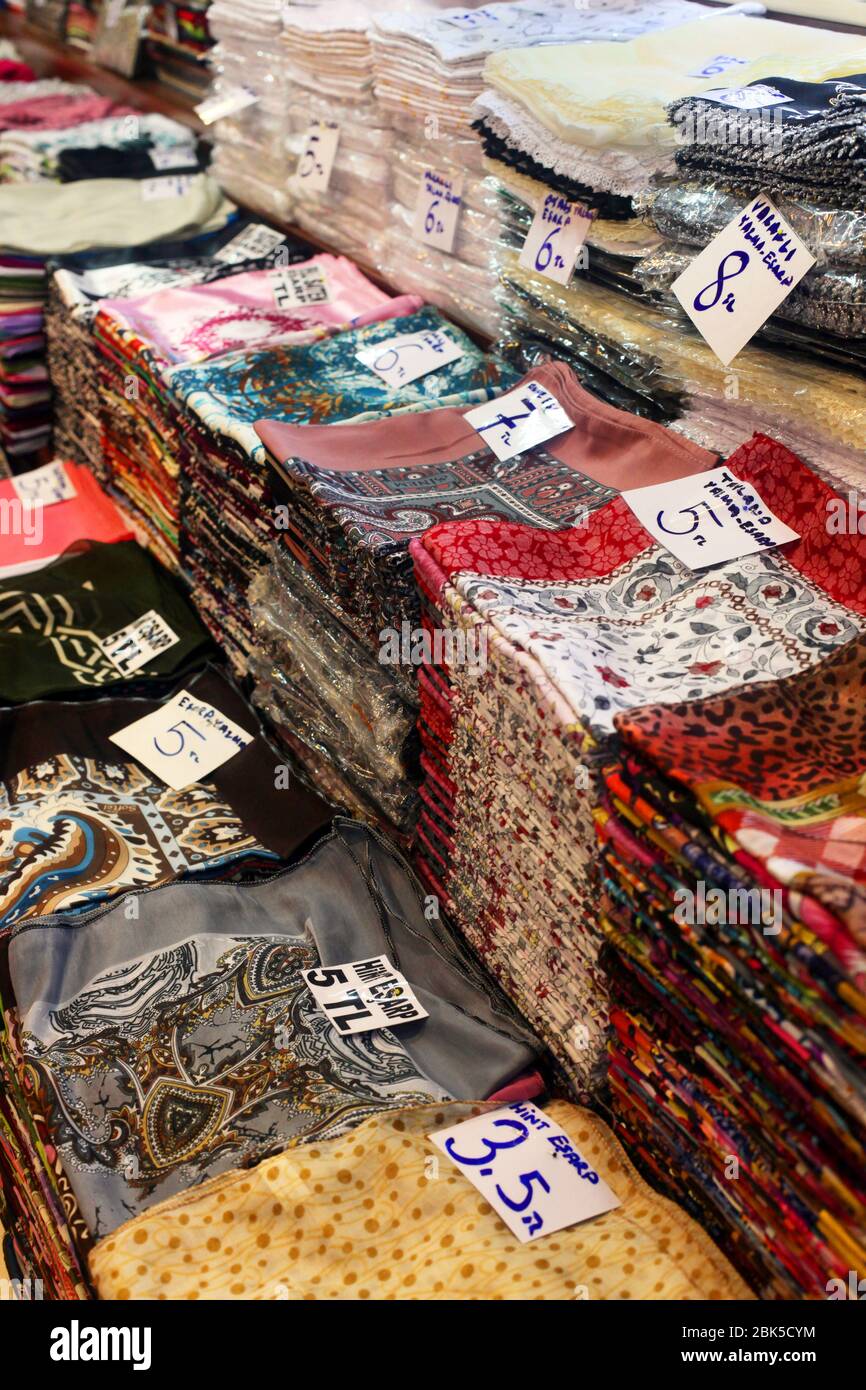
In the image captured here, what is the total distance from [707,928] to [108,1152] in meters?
0.75

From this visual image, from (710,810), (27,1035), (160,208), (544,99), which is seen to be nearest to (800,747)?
(710,810)

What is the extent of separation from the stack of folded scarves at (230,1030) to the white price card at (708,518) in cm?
61

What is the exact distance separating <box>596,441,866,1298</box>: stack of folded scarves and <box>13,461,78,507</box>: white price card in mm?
1918

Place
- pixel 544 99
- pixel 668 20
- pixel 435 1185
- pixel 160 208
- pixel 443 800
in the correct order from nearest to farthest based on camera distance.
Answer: pixel 435 1185 → pixel 443 800 → pixel 544 99 → pixel 668 20 → pixel 160 208

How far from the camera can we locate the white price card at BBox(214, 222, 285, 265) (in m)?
3.00

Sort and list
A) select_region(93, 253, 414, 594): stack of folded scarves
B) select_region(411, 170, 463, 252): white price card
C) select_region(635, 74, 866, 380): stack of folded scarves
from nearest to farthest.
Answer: select_region(635, 74, 866, 380): stack of folded scarves < select_region(93, 253, 414, 594): stack of folded scarves < select_region(411, 170, 463, 252): white price card

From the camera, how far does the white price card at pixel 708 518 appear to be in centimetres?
149

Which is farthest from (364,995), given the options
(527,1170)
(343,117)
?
(343,117)

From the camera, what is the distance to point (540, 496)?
1.75m

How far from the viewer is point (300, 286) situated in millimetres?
2703

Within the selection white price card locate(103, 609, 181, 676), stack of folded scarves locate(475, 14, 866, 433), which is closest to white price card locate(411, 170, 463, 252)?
stack of folded scarves locate(475, 14, 866, 433)

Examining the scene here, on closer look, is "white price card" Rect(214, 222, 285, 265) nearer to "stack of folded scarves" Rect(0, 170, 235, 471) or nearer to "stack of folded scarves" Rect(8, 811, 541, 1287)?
"stack of folded scarves" Rect(0, 170, 235, 471)

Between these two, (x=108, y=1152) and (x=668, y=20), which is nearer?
(x=108, y=1152)
